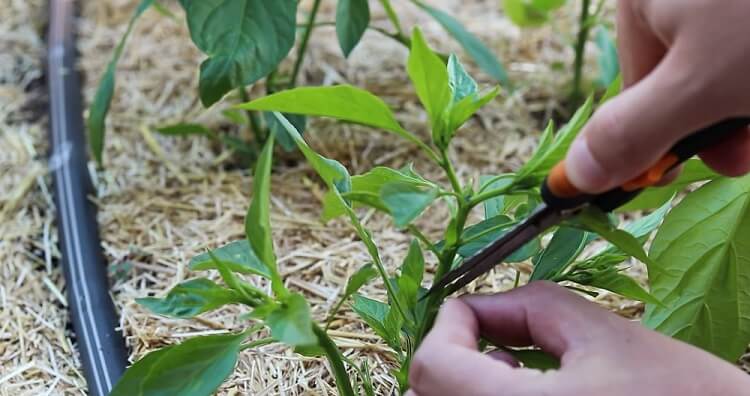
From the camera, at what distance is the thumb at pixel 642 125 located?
0.45 metres

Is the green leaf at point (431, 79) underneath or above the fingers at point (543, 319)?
above

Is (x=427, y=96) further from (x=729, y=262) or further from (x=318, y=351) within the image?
(x=729, y=262)

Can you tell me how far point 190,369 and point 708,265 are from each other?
432 millimetres

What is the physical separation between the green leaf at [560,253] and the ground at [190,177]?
0.69ft

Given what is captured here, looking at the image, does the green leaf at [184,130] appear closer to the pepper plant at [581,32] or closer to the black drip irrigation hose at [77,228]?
the black drip irrigation hose at [77,228]

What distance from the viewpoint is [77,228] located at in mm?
1037

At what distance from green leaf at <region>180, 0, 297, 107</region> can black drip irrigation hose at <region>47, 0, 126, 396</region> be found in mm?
257

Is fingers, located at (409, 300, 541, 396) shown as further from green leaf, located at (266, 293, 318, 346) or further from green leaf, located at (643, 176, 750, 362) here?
green leaf, located at (643, 176, 750, 362)

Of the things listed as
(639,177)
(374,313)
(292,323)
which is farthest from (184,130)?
(639,177)

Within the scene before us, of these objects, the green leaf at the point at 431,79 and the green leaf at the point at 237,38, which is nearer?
the green leaf at the point at 431,79

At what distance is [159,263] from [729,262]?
625 mm

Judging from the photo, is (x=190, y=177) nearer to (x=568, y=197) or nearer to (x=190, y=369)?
(x=190, y=369)

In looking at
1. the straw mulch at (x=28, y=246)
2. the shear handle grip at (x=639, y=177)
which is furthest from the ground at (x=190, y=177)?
the shear handle grip at (x=639, y=177)

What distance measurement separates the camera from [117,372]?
32.5 inches
